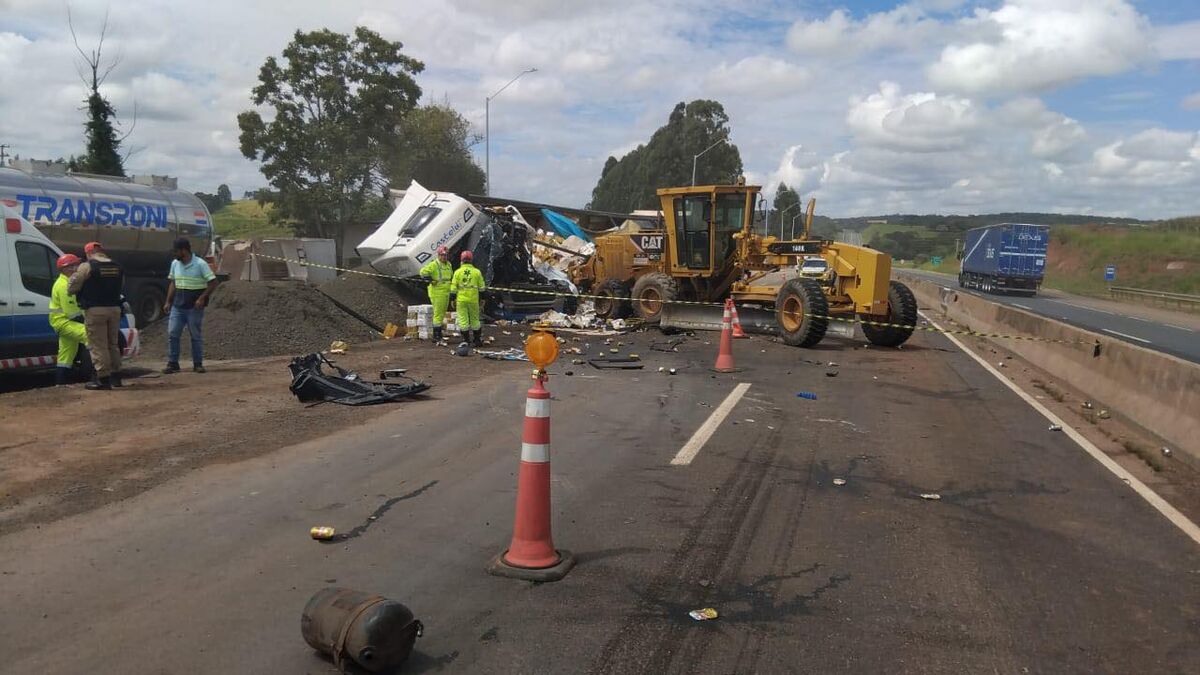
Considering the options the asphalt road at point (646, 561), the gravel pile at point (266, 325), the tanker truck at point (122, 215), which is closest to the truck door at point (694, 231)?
the gravel pile at point (266, 325)

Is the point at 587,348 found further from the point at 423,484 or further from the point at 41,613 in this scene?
the point at 41,613

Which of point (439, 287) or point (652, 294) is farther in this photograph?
point (652, 294)

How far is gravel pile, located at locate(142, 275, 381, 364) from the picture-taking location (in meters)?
13.9

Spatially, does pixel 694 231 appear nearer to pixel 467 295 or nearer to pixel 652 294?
pixel 652 294

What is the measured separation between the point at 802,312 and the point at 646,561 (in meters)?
11.2

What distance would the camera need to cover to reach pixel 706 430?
8344 mm

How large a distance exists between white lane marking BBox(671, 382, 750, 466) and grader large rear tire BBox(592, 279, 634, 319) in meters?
9.39

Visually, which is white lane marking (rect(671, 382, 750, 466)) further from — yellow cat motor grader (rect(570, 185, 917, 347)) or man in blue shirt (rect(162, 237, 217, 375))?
man in blue shirt (rect(162, 237, 217, 375))

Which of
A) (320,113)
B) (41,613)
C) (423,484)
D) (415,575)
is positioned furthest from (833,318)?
(320,113)

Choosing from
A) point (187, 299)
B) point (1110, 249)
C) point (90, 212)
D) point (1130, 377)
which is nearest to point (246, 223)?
point (90, 212)

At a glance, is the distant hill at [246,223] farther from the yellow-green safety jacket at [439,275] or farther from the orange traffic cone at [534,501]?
the orange traffic cone at [534,501]

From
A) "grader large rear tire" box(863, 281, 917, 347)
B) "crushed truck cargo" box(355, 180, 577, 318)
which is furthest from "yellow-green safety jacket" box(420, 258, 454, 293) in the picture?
"grader large rear tire" box(863, 281, 917, 347)

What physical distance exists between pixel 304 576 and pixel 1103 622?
13.4 ft

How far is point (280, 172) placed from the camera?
133 feet
